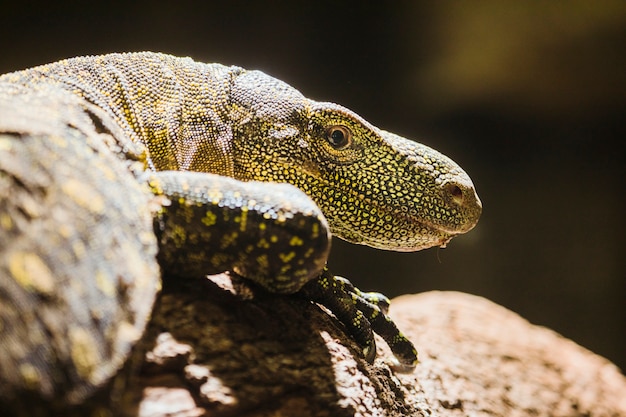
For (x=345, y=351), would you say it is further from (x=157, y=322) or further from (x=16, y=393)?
(x=16, y=393)

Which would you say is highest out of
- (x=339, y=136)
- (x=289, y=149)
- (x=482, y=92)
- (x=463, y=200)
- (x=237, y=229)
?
(x=482, y=92)

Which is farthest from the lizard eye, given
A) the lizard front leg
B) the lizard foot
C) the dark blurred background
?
the dark blurred background

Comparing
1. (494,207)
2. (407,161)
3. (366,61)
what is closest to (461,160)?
(494,207)

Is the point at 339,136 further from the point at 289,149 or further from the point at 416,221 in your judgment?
the point at 416,221

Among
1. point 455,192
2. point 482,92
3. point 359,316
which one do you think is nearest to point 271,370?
point 359,316

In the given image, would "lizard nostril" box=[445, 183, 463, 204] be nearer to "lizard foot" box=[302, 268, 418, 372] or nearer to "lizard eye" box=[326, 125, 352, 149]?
"lizard eye" box=[326, 125, 352, 149]

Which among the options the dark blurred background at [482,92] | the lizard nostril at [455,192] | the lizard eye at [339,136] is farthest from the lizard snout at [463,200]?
the dark blurred background at [482,92]

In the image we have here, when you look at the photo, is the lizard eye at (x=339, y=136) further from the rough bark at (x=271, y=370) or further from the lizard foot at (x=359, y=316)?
the rough bark at (x=271, y=370)
